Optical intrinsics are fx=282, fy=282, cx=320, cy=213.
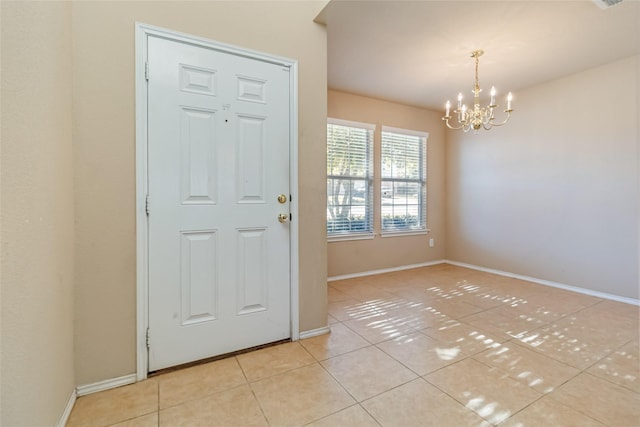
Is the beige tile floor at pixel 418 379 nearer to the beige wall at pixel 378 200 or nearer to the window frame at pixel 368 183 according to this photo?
the beige wall at pixel 378 200

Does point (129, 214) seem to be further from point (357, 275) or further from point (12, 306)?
point (357, 275)

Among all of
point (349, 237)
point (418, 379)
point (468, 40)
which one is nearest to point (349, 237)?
point (349, 237)

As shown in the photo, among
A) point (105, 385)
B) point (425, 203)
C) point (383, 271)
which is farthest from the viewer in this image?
point (425, 203)

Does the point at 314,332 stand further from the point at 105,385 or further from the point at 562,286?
the point at 562,286

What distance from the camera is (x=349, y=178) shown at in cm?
387

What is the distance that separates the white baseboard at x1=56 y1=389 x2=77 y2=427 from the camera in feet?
4.24

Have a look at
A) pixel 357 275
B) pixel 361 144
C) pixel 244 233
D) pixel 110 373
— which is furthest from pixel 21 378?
pixel 361 144

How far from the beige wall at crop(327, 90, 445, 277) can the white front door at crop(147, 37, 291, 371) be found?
72.8 inches

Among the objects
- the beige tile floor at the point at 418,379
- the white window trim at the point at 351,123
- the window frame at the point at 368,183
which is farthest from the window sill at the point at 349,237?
the white window trim at the point at 351,123

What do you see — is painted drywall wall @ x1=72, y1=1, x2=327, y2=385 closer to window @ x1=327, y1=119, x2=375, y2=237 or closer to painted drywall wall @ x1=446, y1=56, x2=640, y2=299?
window @ x1=327, y1=119, x2=375, y2=237

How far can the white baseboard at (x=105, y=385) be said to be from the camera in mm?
1521

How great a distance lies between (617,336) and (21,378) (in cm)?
356

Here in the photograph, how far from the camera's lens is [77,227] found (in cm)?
150

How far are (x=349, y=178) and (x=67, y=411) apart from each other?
3.32 metres
